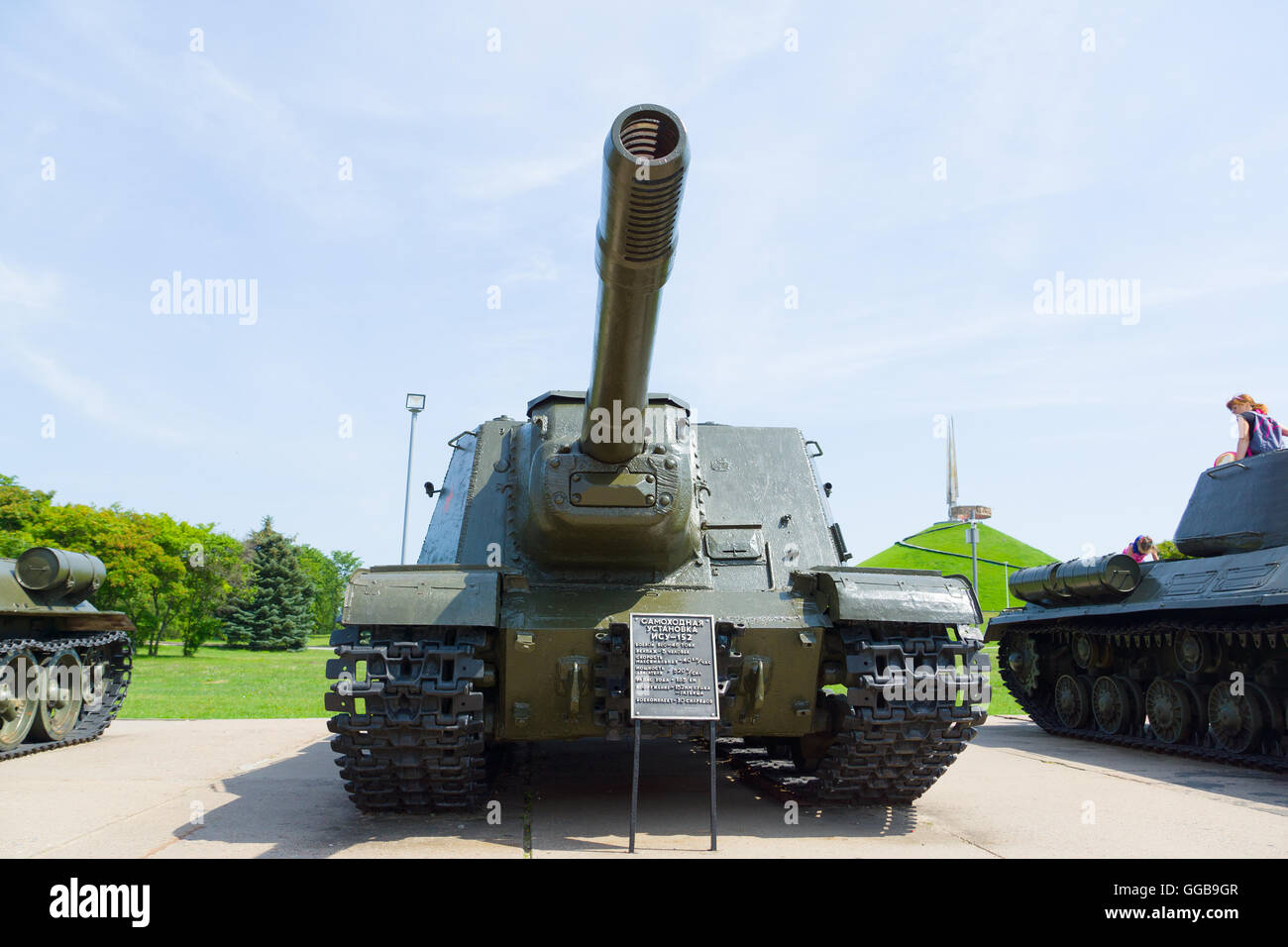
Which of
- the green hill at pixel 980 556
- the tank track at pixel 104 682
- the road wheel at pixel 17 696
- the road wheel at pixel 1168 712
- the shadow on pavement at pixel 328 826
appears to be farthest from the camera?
the green hill at pixel 980 556

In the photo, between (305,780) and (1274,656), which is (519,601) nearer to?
(305,780)

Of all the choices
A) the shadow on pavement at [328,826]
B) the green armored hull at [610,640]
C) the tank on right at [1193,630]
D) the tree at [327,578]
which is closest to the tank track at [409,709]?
the green armored hull at [610,640]

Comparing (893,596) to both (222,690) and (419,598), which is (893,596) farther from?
(222,690)

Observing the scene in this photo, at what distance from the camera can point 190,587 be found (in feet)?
110

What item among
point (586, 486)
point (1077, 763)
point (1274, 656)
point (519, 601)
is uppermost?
point (586, 486)

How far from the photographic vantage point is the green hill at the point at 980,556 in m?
42.2

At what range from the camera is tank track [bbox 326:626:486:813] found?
5.86m

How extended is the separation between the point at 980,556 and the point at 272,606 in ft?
110

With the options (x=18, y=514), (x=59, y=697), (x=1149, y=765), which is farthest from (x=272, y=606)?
(x=1149, y=765)

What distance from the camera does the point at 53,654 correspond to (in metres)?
11.0

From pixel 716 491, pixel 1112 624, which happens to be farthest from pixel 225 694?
pixel 1112 624

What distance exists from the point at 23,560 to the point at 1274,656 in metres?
13.4

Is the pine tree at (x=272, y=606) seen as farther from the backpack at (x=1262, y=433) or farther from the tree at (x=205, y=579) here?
the backpack at (x=1262, y=433)

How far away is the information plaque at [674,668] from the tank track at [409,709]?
38.2 inches
